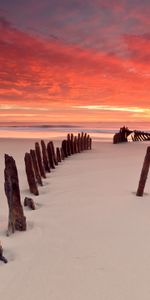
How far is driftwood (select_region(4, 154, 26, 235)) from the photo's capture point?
4.67 metres

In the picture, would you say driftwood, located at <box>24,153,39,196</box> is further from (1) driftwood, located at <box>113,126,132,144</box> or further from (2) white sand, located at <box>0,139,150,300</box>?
(1) driftwood, located at <box>113,126,132,144</box>

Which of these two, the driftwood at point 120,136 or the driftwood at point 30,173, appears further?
the driftwood at point 120,136

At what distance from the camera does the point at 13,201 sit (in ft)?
15.4

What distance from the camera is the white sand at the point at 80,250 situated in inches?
127

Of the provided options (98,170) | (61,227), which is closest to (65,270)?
(61,227)

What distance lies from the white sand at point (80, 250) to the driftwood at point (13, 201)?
163 millimetres

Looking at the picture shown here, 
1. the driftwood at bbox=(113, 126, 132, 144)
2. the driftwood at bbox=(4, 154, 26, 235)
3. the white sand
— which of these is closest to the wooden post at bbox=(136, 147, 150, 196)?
the white sand

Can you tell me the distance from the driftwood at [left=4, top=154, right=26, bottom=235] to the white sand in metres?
0.16

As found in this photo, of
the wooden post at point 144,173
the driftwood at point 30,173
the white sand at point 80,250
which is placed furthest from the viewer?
the wooden post at point 144,173

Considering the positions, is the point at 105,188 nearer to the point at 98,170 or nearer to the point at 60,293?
the point at 98,170

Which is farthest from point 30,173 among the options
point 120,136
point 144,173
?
point 120,136

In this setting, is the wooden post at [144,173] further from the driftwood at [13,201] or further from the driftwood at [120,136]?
the driftwood at [120,136]

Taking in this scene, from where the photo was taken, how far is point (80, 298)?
3080 mm

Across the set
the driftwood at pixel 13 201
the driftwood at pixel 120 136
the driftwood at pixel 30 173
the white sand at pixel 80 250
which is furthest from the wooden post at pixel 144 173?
the driftwood at pixel 120 136
